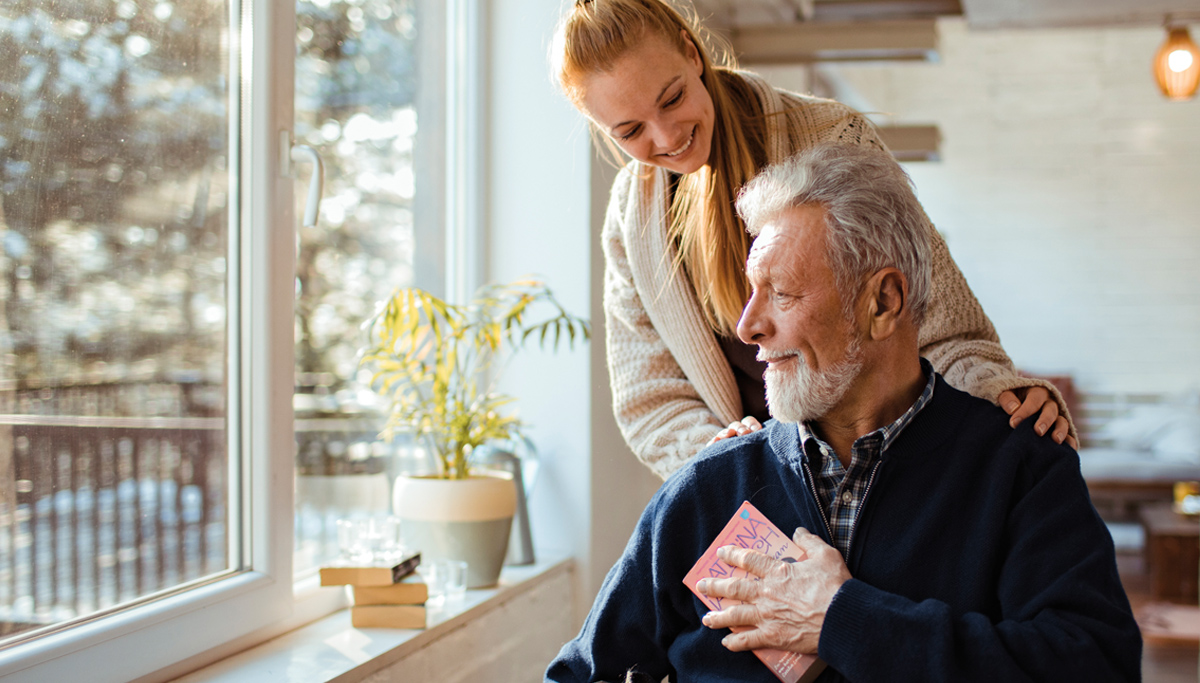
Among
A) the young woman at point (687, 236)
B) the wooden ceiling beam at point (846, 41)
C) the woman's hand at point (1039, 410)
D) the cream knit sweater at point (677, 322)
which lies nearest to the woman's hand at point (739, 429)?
the young woman at point (687, 236)

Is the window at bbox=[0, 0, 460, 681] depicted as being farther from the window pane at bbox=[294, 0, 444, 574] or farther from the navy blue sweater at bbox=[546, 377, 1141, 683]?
the navy blue sweater at bbox=[546, 377, 1141, 683]

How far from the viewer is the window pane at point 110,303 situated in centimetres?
143

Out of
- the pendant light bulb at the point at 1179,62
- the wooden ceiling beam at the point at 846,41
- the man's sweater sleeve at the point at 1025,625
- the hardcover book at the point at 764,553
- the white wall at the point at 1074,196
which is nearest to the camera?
the man's sweater sleeve at the point at 1025,625

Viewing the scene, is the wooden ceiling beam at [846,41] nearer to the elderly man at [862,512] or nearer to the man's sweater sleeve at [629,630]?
the elderly man at [862,512]

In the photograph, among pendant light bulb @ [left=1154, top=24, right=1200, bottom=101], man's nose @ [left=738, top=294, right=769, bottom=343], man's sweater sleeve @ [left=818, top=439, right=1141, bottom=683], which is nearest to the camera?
man's sweater sleeve @ [left=818, top=439, right=1141, bottom=683]

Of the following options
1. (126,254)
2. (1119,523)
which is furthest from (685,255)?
(1119,523)

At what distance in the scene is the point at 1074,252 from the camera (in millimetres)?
7219

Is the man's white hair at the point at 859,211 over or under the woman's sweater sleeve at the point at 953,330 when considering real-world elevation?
over

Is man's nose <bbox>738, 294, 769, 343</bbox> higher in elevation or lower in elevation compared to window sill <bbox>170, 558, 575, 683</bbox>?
higher

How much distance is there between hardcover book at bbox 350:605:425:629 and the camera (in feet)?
6.35

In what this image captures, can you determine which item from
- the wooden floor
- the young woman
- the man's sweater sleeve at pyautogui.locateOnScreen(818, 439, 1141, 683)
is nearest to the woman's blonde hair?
the young woman

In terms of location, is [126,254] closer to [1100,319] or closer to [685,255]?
[685,255]

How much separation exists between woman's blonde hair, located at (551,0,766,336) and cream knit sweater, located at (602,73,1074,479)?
0.03m

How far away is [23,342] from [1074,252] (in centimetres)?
727
